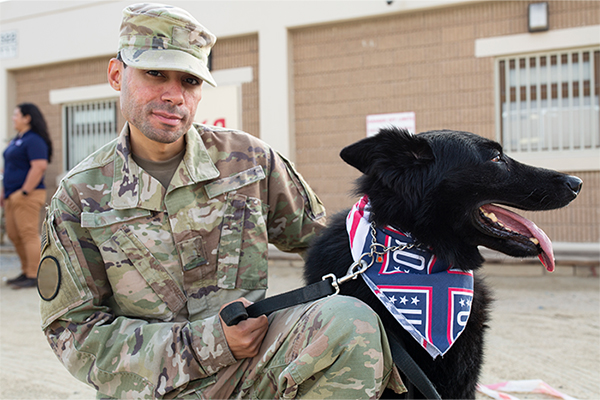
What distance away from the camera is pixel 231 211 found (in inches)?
72.6

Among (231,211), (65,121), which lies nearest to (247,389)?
(231,211)

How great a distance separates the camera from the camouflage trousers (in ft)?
4.43

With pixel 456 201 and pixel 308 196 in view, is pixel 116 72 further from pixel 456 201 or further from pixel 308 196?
pixel 456 201

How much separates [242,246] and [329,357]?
643 millimetres

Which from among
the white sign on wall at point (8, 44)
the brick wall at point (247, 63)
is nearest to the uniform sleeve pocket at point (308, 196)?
the brick wall at point (247, 63)

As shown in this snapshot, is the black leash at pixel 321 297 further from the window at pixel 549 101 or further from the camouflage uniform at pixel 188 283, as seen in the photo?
the window at pixel 549 101

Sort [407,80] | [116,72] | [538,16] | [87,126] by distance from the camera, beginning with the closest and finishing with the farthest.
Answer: [116,72] → [538,16] → [407,80] → [87,126]

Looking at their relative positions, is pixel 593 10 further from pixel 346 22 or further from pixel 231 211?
pixel 231 211

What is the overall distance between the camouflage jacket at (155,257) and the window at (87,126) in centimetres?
656

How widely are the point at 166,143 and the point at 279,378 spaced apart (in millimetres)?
970

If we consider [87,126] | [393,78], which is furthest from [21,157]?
[393,78]

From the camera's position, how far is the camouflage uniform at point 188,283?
55.1 inches

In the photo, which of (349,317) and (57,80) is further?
(57,80)

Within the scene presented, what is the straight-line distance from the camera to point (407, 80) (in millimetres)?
5984
